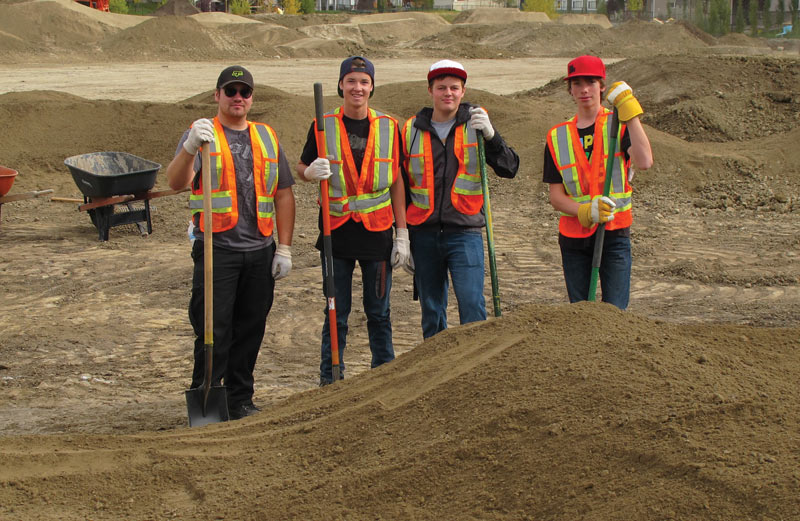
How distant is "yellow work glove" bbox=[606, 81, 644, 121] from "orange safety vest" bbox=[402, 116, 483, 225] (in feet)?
2.98

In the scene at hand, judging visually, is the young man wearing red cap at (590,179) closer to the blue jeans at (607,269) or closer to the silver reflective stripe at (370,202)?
the blue jeans at (607,269)

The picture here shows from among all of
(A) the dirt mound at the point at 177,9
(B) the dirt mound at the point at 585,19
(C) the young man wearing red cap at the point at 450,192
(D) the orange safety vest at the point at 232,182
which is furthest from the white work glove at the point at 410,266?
(B) the dirt mound at the point at 585,19

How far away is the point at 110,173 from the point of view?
1161 cm

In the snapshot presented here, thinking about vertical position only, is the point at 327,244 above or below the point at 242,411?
above

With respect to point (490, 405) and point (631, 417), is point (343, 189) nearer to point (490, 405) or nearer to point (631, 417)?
point (490, 405)

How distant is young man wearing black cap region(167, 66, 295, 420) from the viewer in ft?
16.4

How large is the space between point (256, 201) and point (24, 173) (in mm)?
10976

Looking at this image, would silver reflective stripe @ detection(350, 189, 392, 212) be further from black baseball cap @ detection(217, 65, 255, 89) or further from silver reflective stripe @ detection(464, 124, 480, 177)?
black baseball cap @ detection(217, 65, 255, 89)

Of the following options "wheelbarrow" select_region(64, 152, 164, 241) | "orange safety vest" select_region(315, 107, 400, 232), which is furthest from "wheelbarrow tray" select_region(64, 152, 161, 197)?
"orange safety vest" select_region(315, 107, 400, 232)

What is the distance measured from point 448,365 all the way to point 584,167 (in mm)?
1680

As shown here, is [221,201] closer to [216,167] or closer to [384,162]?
[216,167]

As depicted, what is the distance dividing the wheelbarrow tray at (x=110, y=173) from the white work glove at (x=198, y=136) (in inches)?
238

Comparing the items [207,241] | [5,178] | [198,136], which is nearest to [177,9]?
[5,178]

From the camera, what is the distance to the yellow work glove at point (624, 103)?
4.80m
